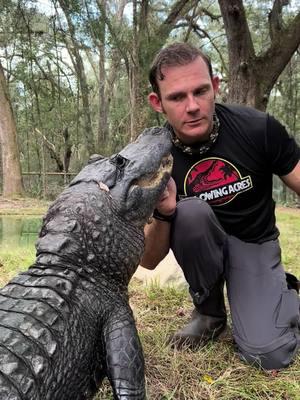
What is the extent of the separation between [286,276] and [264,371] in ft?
2.20

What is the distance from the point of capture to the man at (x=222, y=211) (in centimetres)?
249

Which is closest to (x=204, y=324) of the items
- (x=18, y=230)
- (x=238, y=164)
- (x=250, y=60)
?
(x=238, y=164)

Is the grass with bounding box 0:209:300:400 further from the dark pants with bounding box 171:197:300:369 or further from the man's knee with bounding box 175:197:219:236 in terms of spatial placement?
the man's knee with bounding box 175:197:219:236

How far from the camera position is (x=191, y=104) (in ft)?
7.96

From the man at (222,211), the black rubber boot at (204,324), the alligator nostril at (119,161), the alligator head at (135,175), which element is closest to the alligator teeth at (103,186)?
the alligator head at (135,175)

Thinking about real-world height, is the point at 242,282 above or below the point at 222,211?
below

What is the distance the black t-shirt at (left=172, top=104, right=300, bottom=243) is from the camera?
2.62 m

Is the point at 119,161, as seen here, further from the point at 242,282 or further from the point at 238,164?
the point at 242,282

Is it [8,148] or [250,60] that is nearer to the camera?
[250,60]

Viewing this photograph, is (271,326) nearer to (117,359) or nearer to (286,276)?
(286,276)

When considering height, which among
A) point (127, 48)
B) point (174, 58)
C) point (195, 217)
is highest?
point (127, 48)

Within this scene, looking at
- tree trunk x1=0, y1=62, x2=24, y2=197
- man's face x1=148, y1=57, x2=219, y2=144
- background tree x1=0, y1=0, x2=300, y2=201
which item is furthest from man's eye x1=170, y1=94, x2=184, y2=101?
tree trunk x1=0, y1=62, x2=24, y2=197

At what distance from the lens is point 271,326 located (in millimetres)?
2582

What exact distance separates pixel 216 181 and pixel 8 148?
40.5 feet
